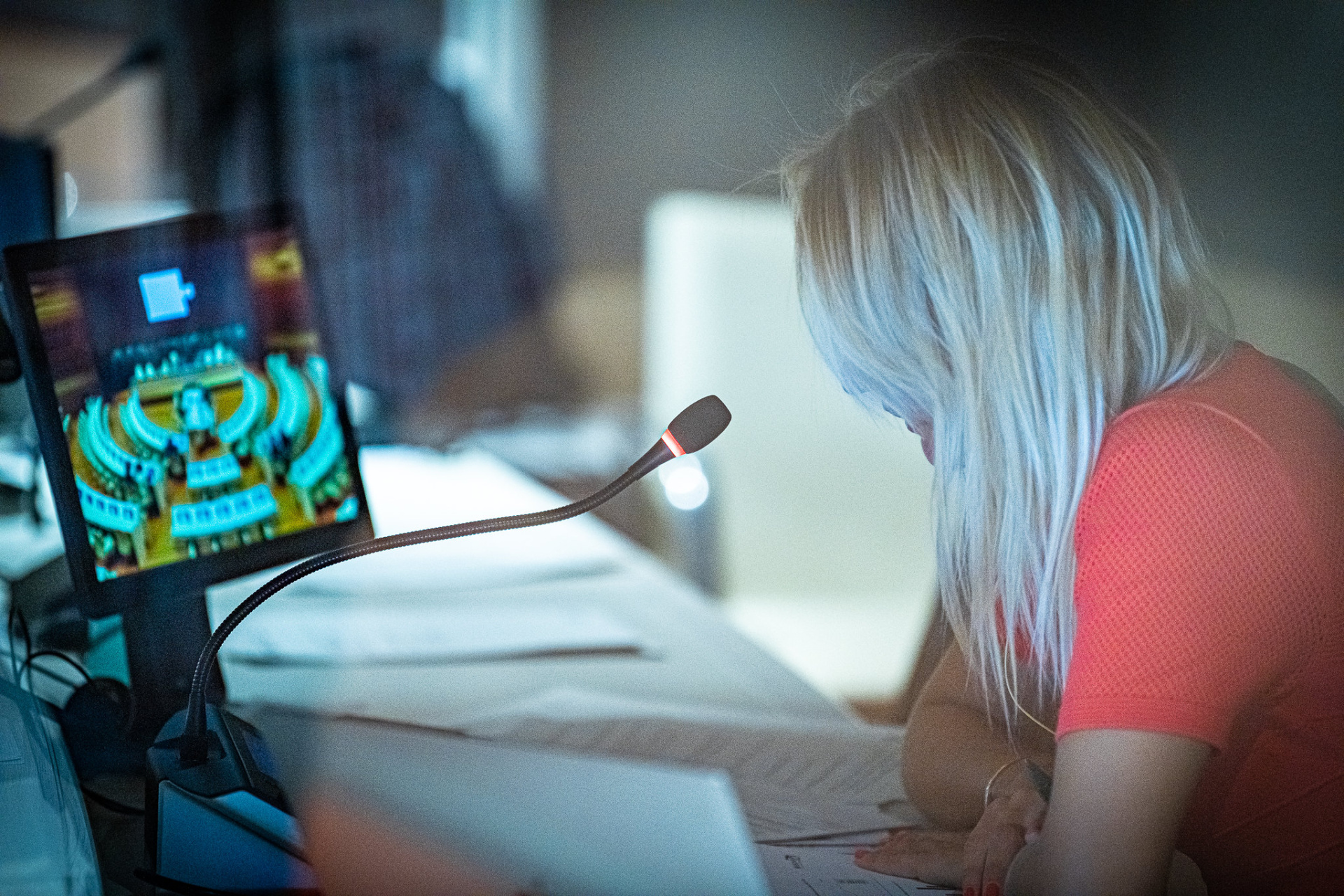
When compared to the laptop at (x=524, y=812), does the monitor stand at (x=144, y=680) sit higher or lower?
higher

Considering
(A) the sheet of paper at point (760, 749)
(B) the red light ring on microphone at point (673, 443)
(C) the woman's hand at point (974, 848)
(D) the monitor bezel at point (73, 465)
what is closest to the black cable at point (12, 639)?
(D) the monitor bezel at point (73, 465)

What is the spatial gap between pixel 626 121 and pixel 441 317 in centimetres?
63

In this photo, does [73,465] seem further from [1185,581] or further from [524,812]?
[1185,581]

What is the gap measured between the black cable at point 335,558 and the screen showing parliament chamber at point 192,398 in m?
0.11

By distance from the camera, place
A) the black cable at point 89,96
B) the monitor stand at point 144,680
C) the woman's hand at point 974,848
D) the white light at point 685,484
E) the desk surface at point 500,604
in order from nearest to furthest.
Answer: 1. the woman's hand at point 974,848
2. the monitor stand at point 144,680
3. the desk surface at point 500,604
4. the black cable at point 89,96
5. the white light at point 685,484

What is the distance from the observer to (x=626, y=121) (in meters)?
2.72

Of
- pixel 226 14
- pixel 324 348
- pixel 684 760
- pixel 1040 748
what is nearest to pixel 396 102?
pixel 226 14

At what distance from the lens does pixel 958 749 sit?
730mm

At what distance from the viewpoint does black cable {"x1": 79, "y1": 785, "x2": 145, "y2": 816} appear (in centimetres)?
67

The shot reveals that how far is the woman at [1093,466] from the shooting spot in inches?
20.1

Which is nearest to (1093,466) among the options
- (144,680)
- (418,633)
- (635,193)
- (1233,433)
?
(1233,433)

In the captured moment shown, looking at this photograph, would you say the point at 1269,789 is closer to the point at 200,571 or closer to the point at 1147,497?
the point at 1147,497

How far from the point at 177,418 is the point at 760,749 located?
46cm

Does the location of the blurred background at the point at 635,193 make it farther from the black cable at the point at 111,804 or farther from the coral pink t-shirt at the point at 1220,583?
the black cable at the point at 111,804
